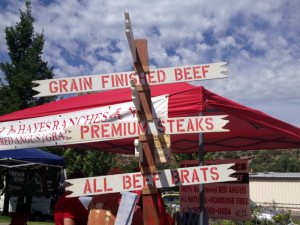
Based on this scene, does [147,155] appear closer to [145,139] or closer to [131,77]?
[145,139]

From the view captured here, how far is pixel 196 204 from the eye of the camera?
19.6 ft

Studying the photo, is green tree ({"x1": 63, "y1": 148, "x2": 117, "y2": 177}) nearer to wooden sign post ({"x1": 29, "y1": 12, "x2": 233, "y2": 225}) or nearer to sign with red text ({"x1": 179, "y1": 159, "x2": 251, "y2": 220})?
sign with red text ({"x1": 179, "y1": 159, "x2": 251, "y2": 220})

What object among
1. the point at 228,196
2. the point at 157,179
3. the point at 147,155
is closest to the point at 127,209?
the point at 157,179

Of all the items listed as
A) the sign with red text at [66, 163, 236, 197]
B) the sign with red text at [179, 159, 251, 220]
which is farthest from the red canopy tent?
the sign with red text at [66, 163, 236, 197]

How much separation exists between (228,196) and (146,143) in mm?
3583

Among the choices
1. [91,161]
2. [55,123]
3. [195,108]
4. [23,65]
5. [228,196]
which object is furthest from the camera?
[91,161]

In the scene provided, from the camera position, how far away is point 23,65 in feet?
72.4

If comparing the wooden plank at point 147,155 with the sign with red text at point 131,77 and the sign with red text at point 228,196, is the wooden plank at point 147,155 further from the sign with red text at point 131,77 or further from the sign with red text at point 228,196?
the sign with red text at point 228,196

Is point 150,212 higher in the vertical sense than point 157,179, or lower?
lower

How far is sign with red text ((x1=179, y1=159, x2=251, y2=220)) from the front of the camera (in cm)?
561

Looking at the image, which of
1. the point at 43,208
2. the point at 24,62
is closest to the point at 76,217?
the point at 43,208

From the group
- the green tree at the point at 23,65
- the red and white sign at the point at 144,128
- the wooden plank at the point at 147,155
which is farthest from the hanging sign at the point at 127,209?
the green tree at the point at 23,65

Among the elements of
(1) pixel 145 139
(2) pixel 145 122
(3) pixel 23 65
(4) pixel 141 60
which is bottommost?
(1) pixel 145 139

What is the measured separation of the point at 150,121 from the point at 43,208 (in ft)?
52.0
